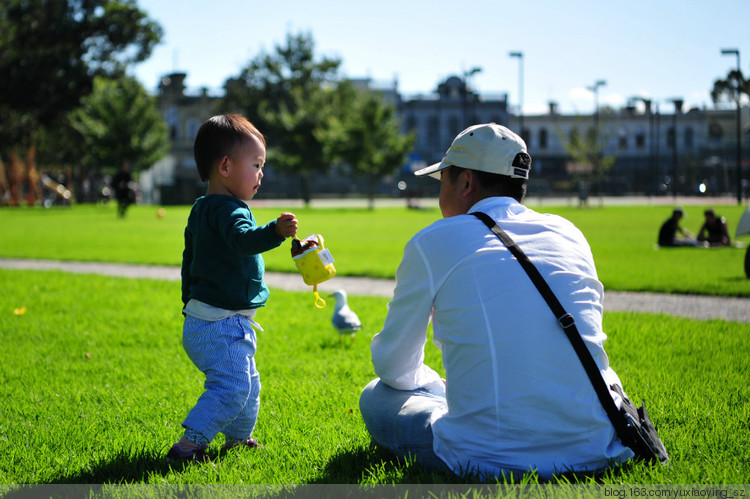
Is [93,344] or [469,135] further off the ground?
[469,135]

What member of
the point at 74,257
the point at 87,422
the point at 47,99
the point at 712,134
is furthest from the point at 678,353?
the point at 712,134

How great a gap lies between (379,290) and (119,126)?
41.5 metres

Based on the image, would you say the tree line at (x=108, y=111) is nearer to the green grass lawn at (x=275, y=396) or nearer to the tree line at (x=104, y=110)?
the tree line at (x=104, y=110)

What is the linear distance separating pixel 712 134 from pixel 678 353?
91.3 metres

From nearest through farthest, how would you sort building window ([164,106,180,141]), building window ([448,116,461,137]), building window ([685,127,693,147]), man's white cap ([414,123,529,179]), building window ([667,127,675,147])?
man's white cap ([414,123,529,179]) → building window ([164,106,180,141]) → building window ([448,116,461,137]) → building window ([667,127,675,147]) → building window ([685,127,693,147])

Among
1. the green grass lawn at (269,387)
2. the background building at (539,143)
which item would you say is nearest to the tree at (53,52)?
the background building at (539,143)

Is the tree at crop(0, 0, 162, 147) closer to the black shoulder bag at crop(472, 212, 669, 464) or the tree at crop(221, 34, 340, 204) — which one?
the tree at crop(221, 34, 340, 204)

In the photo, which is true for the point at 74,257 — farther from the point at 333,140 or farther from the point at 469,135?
the point at 333,140

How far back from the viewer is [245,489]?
3.00 metres

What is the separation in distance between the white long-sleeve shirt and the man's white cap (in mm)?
123

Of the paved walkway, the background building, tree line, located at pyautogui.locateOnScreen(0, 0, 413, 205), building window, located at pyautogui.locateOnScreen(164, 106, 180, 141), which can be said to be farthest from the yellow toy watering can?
building window, located at pyautogui.locateOnScreen(164, 106, 180, 141)

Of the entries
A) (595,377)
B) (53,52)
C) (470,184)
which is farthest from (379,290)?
(53,52)

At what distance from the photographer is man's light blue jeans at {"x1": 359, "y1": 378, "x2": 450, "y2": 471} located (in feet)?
9.95

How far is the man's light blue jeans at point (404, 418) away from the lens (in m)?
3.03
